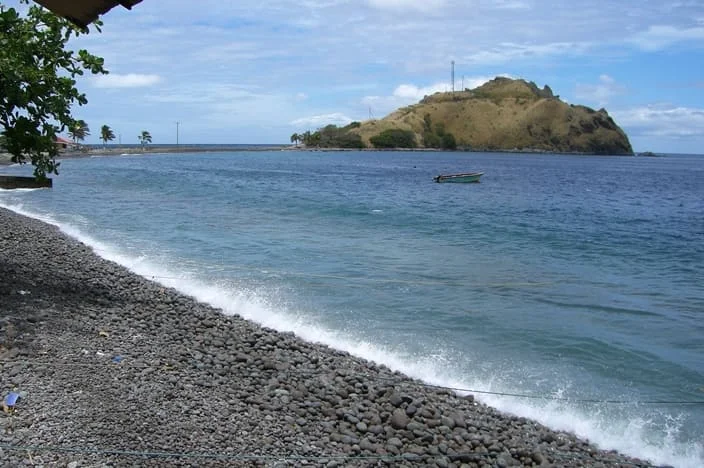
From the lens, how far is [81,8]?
3.75 meters

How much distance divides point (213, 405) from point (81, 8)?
4.73 meters

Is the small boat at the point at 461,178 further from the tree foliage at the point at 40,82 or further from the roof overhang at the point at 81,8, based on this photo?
the roof overhang at the point at 81,8

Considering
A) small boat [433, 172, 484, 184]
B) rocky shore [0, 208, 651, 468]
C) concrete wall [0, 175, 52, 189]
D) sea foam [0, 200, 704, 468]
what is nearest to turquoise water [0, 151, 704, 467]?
sea foam [0, 200, 704, 468]

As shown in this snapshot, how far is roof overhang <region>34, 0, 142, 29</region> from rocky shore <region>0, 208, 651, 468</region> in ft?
12.3

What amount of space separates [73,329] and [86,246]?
432 inches

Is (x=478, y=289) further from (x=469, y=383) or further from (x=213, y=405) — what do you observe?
(x=213, y=405)

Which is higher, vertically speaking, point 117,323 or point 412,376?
point 117,323

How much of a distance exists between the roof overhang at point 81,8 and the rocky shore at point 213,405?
374 cm

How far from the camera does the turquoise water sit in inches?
390

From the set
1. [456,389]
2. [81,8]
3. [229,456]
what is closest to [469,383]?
[456,389]

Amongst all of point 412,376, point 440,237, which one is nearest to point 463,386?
point 412,376

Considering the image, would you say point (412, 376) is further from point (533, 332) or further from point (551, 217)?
point (551, 217)

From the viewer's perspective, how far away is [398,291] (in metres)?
16.1

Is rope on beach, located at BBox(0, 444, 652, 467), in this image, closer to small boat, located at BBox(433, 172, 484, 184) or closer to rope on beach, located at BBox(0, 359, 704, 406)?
rope on beach, located at BBox(0, 359, 704, 406)
